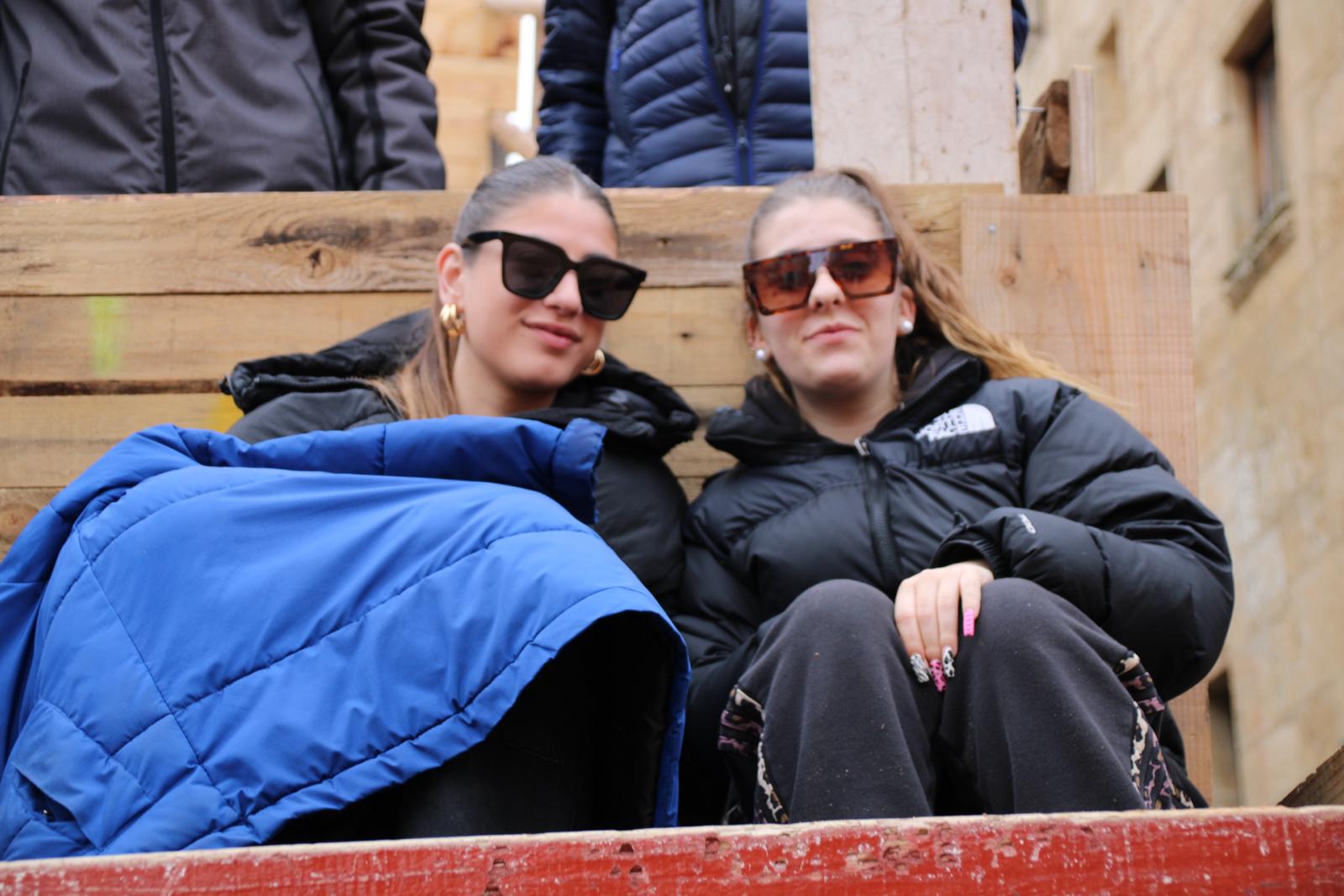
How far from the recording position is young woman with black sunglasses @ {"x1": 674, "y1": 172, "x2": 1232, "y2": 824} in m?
1.97

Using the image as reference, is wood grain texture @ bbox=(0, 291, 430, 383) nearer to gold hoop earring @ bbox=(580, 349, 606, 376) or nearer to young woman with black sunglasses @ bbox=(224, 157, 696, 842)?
young woman with black sunglasses @ bbox=(224, 157, 696, 842)

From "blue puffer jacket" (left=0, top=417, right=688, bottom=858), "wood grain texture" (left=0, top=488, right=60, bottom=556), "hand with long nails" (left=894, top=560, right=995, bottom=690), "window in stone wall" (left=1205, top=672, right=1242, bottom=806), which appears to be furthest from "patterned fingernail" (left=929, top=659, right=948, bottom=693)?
"window in stone wall" (left=1205, top=672, right=1242, bottom=806)

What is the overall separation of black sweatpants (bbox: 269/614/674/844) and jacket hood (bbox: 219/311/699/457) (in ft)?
3.29

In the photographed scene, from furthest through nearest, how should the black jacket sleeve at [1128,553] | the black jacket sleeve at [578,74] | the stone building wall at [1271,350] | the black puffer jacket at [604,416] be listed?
the stone building wall at [1271,350] < the black jacket sleeve at [578,74] < the black puffer jacket at [604,416] < the black jacket sleeve at [1128,553]

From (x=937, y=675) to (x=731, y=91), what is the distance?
2.18 metres

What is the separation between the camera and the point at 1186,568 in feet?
7.92

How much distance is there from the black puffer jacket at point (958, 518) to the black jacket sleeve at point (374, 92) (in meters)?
1.18

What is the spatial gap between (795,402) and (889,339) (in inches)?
8.0

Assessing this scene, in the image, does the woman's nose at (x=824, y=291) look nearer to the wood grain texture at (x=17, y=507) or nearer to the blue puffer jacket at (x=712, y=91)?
the blue puffer jacket at (x=712, y=91)

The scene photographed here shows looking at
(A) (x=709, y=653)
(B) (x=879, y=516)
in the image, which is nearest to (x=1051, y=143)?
(B) (x=879, y=516)

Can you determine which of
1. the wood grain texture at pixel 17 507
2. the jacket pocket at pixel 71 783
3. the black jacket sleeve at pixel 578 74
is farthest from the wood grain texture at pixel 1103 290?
the jacket pocket at pixel 71 783

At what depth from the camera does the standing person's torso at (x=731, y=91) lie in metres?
3.95

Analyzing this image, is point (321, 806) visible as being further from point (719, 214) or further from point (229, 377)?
point (719, 214)

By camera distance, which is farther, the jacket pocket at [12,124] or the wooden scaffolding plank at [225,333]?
the jacket pocket at [12,124]
